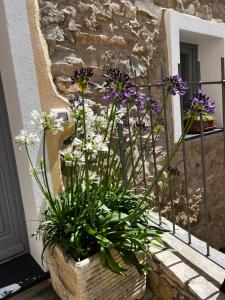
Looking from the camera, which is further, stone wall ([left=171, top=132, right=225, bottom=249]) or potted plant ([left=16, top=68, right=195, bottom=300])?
stone wall ([left=171, top=132, right=225, bottom=249])

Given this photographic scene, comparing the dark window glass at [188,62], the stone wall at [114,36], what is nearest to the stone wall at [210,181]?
the stone wall at [114,36]

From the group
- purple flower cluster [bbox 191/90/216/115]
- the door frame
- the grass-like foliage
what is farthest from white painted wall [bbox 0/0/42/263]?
purple flower cluster [bbox 191/90/216/115]

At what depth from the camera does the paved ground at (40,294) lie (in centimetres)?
183

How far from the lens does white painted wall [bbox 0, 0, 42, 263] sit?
1709 mm

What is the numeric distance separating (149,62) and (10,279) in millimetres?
2312

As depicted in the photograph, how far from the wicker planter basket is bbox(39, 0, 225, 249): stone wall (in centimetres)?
125

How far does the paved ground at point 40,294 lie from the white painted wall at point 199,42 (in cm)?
201

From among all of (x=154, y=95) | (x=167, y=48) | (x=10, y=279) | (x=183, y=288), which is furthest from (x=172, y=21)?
(x=10, y=279)

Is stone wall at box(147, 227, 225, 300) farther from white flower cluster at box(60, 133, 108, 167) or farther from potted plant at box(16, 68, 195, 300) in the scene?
white flower cluster at box(60, 133, 108, 167)

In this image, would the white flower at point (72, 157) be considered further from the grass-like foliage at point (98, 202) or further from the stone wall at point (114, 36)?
the stone wall at point (114, 36)

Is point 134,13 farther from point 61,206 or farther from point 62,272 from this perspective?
point 62,272

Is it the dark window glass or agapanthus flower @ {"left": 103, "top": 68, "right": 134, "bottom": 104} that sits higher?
the dark window glass

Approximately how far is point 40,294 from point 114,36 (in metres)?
2.17

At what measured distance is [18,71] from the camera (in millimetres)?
1752
